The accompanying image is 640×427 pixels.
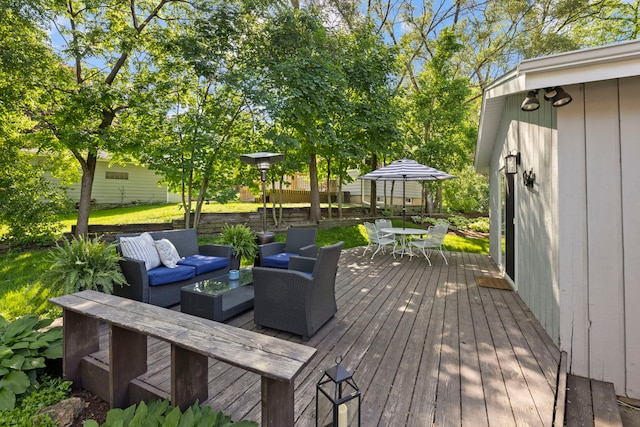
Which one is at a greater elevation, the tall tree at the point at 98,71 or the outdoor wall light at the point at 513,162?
the tall tree at the point at 98,71

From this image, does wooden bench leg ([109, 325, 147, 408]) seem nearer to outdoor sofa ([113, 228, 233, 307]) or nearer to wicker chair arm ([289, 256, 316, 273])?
outdoor sofa ([113, 228, 233, 307])

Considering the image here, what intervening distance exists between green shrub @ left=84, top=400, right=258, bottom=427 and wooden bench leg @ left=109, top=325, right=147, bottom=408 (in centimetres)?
37

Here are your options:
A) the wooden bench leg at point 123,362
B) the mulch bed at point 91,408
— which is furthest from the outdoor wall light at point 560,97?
the mulch bed at point 91,408

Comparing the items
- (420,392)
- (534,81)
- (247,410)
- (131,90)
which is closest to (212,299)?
(247,410)

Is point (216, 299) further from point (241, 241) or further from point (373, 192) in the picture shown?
point (373, 192)

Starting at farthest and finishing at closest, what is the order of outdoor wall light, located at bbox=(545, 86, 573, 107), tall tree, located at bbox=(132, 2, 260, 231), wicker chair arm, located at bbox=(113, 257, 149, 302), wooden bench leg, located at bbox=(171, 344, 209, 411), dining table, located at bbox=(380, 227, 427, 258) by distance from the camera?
dining table, located at bbox=(380, 227, 427, 258) → tall tree, located at bbox=(132, 2, 260, 231) → wicker chair arm, located at bbox=(113, 257, 149, 302) → outdoor wall light, located at bbox=(545, 86, 573, 107) → wooden bench leg, located at bbox=(171, 344, 209, 411)

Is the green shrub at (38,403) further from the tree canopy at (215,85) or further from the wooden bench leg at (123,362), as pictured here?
the tree canopy at (215,85)

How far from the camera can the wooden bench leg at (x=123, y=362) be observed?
2.18 m

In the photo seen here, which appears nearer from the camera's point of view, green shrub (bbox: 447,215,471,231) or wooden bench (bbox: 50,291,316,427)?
wooden bench (bbox: 50,291,316,427)

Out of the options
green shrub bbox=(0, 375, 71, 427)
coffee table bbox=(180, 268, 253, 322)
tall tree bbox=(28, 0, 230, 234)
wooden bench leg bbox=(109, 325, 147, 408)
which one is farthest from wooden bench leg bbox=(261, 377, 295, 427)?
tall tree bbox=(28, 0, 230, 234)

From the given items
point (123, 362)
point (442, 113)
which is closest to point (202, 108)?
point (123, 362)

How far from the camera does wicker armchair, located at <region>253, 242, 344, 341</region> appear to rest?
3.11 meters

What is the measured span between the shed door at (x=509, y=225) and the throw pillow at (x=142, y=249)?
5.80 metres

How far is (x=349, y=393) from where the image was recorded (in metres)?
1.67
